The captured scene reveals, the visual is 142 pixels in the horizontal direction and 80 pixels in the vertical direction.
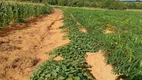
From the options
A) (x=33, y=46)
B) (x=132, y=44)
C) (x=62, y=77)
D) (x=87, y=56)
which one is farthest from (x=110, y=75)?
(x=33, y=46)

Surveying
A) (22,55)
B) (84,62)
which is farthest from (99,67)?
(22,55)

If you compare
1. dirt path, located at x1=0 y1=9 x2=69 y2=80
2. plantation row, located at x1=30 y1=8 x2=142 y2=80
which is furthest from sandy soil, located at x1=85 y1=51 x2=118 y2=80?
dirt path, located at x1=0 y1=9 x2=69 y2=80

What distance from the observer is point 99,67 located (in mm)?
8539

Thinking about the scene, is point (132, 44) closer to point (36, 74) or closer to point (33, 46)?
point (36, 74)

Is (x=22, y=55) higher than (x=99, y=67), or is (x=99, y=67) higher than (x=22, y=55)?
(x=22, y=55)

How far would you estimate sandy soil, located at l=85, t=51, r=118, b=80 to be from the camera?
7.83 metres

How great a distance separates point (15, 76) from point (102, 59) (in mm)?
3264

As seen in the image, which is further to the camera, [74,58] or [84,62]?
[74,58]

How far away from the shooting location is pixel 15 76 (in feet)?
24.3

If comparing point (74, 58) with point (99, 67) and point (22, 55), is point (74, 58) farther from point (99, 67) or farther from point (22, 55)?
point (22, 55)

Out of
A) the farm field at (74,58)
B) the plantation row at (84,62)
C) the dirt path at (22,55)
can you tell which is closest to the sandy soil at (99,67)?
the farm field at (74,58)

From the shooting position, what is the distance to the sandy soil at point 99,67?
783cm

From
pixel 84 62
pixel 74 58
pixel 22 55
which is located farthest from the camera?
pixel 22 55

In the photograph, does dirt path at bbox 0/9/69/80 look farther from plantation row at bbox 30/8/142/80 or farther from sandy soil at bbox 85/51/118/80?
sandy soil at bbox 85/51/118/80
